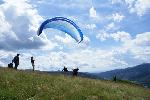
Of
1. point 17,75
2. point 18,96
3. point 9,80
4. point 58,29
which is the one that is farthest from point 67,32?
point 18,96

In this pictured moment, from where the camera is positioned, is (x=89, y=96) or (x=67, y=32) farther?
(x=67, y=32)

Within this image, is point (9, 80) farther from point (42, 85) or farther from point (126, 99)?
point (126, 99)

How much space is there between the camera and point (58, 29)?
39469 mm

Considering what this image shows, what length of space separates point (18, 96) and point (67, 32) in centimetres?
2014

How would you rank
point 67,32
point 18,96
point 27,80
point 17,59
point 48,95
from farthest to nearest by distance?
point 67,32 < point 17,59 < point 27,80 < point 48,95 < point 18,96

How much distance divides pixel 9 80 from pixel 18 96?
12.1ft

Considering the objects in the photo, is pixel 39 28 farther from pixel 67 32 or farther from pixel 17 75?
pixel 17 75

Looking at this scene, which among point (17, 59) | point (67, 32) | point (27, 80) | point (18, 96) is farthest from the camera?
point (67, 32)

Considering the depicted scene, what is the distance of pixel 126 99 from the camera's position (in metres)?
27.0

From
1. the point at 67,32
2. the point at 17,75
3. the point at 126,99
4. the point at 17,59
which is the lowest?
the point at 126,99

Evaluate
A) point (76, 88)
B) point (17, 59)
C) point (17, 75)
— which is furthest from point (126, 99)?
point (17, 59)

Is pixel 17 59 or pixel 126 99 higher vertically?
pixel 17 59

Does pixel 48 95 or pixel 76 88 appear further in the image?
pixel 76 88

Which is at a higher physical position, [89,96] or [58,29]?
[58,29]
